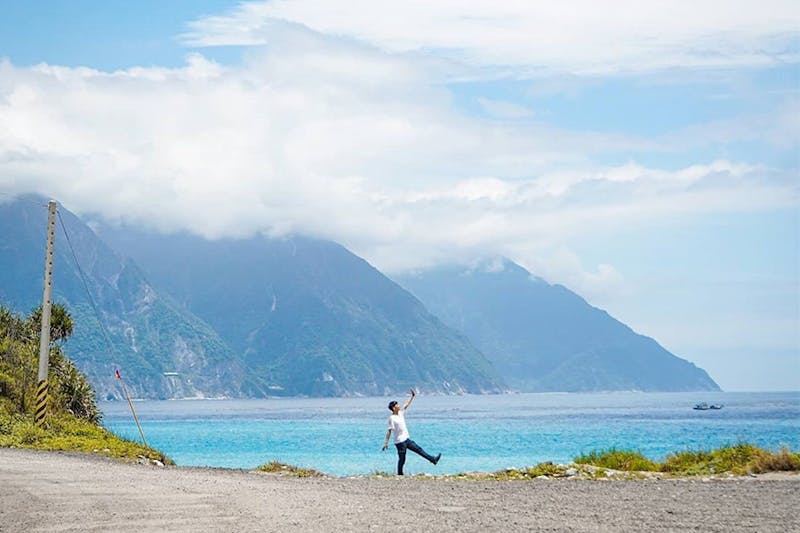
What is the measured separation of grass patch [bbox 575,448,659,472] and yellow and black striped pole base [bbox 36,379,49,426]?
17.8m

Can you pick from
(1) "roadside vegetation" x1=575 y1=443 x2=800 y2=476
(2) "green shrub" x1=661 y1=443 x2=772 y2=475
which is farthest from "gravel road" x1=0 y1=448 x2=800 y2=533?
(2) "green shrub" x1=661 y1=443 x2=772 y2=475

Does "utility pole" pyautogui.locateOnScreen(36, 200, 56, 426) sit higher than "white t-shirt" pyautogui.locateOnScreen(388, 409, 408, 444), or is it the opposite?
"utility pole" pyautogui.locateOnScreen(36, 200, 56, 426)

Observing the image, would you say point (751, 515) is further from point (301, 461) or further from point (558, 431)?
point (558, 431)

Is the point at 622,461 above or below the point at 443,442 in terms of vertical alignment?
above

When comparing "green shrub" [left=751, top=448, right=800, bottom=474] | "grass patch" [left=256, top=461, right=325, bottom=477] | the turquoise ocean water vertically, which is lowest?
the turquoise ocean water

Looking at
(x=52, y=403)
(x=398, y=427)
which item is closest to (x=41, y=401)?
(x=52, y=403)

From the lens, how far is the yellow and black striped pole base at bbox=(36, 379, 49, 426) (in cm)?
3412

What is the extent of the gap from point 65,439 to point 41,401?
2425mm

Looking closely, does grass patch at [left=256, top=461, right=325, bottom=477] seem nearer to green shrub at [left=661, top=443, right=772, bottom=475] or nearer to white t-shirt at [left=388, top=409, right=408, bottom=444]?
white t-shirt at [left=388, top=409, right=408, bottom=444]

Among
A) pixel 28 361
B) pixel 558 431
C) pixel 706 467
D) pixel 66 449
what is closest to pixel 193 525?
pixel 706 467

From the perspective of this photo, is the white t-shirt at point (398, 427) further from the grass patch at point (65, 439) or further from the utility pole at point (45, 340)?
the utility pole at point (45, 340)

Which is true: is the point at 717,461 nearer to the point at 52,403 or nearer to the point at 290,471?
the point at 290,471

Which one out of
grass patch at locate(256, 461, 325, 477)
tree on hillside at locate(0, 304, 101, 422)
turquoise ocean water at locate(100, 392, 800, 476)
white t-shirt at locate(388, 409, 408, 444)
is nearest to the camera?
white t-shirt at locate(388, 409, 408, 444)

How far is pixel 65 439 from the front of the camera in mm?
32500
